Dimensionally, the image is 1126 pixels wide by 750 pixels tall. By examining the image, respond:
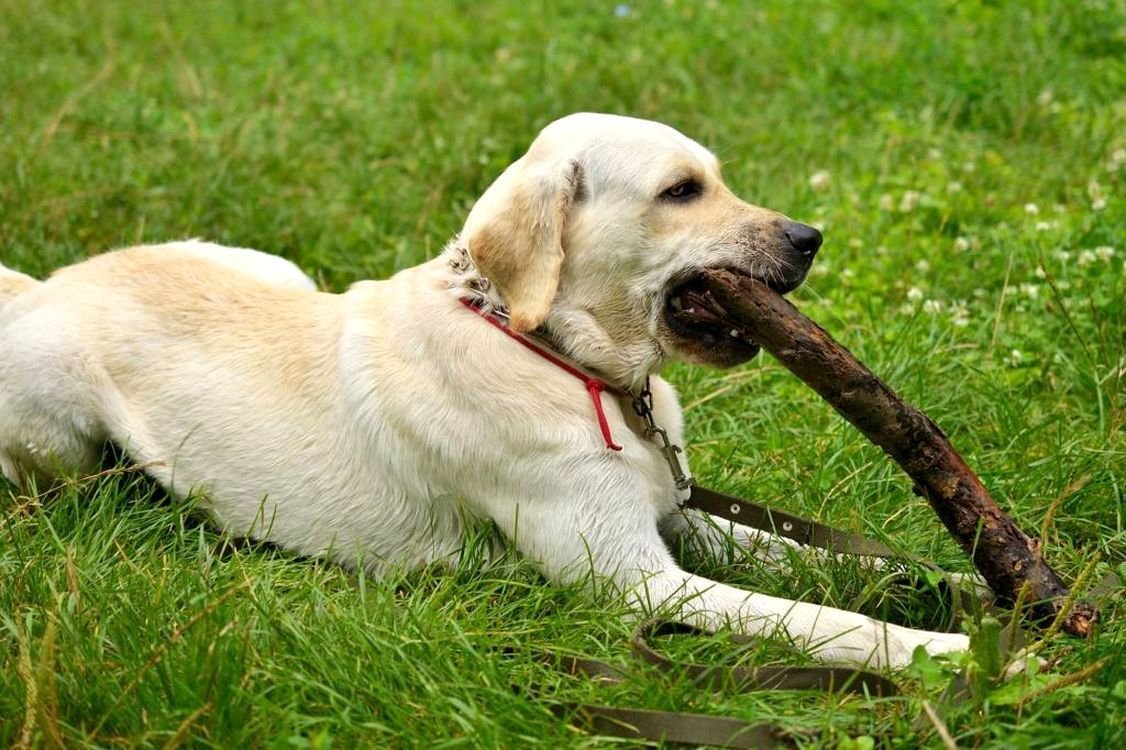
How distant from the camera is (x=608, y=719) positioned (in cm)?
285

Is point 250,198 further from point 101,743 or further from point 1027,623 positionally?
point 1027,623

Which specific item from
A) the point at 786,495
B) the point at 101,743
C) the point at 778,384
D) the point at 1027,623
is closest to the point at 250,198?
the point at 778,384

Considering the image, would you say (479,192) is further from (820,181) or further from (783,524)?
(783,524)

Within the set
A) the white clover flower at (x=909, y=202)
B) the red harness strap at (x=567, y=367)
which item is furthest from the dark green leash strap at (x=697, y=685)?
the white clover flower at (x=909, y=202)

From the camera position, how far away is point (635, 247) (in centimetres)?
353

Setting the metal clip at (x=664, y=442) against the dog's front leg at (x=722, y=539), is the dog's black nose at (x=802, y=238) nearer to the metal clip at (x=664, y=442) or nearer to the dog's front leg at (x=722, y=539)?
the metal clip at (x=664, y=442)

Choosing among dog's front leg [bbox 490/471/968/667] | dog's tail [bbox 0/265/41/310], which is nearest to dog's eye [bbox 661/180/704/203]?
dog's front leg [bbox 490/471/968/667]

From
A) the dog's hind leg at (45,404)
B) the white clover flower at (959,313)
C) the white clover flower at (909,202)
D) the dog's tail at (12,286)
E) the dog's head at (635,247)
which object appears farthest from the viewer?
the white clover flower at (909,202)

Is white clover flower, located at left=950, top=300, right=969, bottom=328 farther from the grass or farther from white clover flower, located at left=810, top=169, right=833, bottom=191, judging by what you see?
white clover flower, located at left=810, top=169, right=833, bottom=191

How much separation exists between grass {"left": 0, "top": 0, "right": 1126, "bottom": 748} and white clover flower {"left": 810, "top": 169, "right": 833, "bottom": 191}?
0.02 meters

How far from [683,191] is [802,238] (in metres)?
0.35

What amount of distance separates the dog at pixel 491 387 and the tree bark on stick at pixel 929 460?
22cm

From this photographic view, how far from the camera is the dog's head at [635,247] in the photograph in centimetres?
350

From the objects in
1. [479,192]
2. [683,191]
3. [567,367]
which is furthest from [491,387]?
[479,192]
